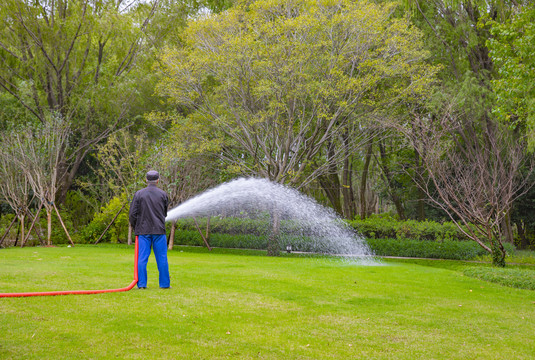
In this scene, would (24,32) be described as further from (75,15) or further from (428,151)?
(428,151)

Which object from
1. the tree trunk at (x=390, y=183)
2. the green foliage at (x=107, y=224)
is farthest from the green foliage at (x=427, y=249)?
the green foliage at (x=107, y=224)

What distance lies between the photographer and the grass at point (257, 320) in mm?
3850

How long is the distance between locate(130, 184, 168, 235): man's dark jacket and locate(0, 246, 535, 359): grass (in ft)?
2.73

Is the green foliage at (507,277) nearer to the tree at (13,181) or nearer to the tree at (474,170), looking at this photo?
the tree at (474,170)

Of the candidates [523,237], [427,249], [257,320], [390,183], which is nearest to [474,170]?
[427,249]

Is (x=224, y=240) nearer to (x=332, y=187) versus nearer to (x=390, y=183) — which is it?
(x=332, y=187)

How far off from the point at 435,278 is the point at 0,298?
784 cm

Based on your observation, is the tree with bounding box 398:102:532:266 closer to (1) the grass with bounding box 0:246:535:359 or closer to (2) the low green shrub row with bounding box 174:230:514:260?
(2) the low green shrub row with bounding box 174:230:514:260

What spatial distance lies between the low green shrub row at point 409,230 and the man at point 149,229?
1204cm

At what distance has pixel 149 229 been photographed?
21.3 ft

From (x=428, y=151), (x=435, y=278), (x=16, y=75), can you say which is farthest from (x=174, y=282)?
(x=16, y=75)

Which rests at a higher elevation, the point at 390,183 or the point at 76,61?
the point at 76,61

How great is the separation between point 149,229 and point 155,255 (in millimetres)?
362

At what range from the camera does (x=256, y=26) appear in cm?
1533
